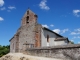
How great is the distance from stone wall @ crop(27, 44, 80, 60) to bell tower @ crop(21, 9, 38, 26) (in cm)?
1141

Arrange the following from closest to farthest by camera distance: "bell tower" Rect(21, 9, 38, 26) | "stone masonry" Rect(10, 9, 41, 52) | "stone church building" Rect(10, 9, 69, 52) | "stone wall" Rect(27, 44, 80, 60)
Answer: "stone wall" Rect(27, 44, 80, 60) → "stone church building" Rect(10, 9, 69, 52) → "stone masonry" Rect(10, 9, 41, 52) → "bell tower" Rect(21, 9, 38, 26)

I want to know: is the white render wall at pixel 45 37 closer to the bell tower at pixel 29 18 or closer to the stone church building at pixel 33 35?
the stone church building at pixel 33 35

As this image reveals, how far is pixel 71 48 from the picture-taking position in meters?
18.2

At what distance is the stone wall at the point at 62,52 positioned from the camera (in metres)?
17.7

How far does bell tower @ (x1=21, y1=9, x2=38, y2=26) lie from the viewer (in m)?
33.0

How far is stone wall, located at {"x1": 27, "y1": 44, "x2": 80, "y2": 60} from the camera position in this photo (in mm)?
17739

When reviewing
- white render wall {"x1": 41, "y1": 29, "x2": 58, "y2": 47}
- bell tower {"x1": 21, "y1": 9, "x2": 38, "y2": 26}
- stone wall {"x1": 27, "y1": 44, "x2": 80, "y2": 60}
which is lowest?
stone wall {"x1": 27, "y1": 44, "x2": 80, "y2": 60}

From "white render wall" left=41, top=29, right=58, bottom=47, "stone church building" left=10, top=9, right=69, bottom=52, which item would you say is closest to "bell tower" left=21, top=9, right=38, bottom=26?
"stone church building" left=10, top=9, right=69, bottom=52

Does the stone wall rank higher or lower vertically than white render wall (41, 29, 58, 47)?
lower

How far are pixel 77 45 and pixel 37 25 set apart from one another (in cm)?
1555

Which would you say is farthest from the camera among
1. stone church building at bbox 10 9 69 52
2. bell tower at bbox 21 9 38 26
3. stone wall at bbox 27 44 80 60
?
bell tower at bbox 21 9 38 26

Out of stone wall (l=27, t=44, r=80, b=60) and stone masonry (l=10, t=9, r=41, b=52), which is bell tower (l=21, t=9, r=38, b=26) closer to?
stone masonry (l=10, t=9, r=41, b=52)

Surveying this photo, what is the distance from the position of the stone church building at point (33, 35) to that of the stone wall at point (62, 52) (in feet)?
27.3

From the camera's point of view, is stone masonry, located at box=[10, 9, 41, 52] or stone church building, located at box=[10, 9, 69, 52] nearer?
stone church building, located at box=[10, 9, 69, 52]
